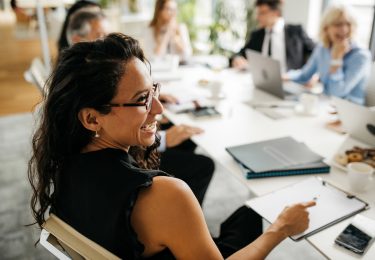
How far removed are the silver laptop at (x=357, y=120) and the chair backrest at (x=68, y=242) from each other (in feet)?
3.92

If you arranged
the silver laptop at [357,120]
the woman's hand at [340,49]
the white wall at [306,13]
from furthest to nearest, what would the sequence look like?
the white wall at [306,13] < the woman's hand at [340,49] < the silver laptop at [357,120]

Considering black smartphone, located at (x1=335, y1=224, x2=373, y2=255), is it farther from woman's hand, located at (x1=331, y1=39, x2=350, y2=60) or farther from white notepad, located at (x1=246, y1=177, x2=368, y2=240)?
woman's hand, located at (x1=331, y1=39, x2=350, y2=60)

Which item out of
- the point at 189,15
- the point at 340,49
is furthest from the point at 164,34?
the point at 189,15

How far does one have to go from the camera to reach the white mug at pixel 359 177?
49.5 inches

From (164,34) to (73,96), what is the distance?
257 centimetres

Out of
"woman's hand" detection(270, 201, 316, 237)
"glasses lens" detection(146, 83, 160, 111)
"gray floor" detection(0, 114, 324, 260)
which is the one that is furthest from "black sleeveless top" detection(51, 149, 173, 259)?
"gray floor" detection(0, 114, 324, 260)

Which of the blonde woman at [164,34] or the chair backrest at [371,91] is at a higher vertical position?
the blonde woman at [164,34]

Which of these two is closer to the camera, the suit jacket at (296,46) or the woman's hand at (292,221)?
the woman's hand at (292,221)

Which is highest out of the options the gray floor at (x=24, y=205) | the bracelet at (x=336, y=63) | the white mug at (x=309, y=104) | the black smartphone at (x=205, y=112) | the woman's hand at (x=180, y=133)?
the bracelet at (x=336, y=63)

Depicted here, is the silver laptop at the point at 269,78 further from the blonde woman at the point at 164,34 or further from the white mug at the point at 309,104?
the blonde woman at the point at 164,34

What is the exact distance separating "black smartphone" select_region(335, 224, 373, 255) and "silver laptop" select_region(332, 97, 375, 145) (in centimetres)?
60

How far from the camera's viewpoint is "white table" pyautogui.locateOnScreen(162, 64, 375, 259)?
44.1 inches

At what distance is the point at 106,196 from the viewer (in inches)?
35.0

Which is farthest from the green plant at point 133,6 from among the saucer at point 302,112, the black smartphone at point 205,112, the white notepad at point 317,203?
the white notepad at point 317,203
